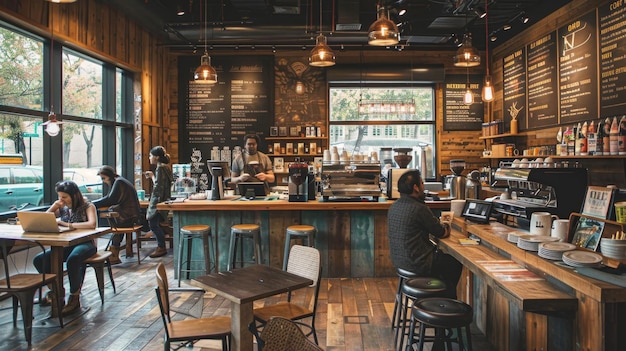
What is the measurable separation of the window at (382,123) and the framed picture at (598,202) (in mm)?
5737

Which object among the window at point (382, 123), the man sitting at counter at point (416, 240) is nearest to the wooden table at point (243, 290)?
the man sitting at counter at point (416, 240)

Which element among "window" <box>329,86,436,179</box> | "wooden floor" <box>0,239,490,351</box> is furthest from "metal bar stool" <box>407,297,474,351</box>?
"window" <box>329,86,436,179</box>

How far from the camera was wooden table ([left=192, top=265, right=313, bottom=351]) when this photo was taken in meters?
2.39

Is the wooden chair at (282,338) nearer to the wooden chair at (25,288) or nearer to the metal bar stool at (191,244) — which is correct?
the wooden chair at (25,288)

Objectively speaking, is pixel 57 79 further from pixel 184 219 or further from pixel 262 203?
pixel 262 203

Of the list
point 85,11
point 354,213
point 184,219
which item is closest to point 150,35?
point 85,11

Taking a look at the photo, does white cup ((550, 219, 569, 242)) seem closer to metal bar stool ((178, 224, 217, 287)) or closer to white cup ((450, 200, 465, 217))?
white cup ((450, 200, 465, 217))

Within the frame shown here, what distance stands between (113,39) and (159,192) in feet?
7.60

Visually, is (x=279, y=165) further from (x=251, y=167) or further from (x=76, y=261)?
(x=76, y=261)

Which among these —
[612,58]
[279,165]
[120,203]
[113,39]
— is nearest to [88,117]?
[113,39]

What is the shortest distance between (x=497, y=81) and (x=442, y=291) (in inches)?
246

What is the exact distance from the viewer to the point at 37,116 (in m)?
4.98

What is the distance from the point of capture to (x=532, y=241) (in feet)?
7.88

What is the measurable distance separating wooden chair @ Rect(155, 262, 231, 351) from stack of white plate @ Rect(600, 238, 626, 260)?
6.36ft
